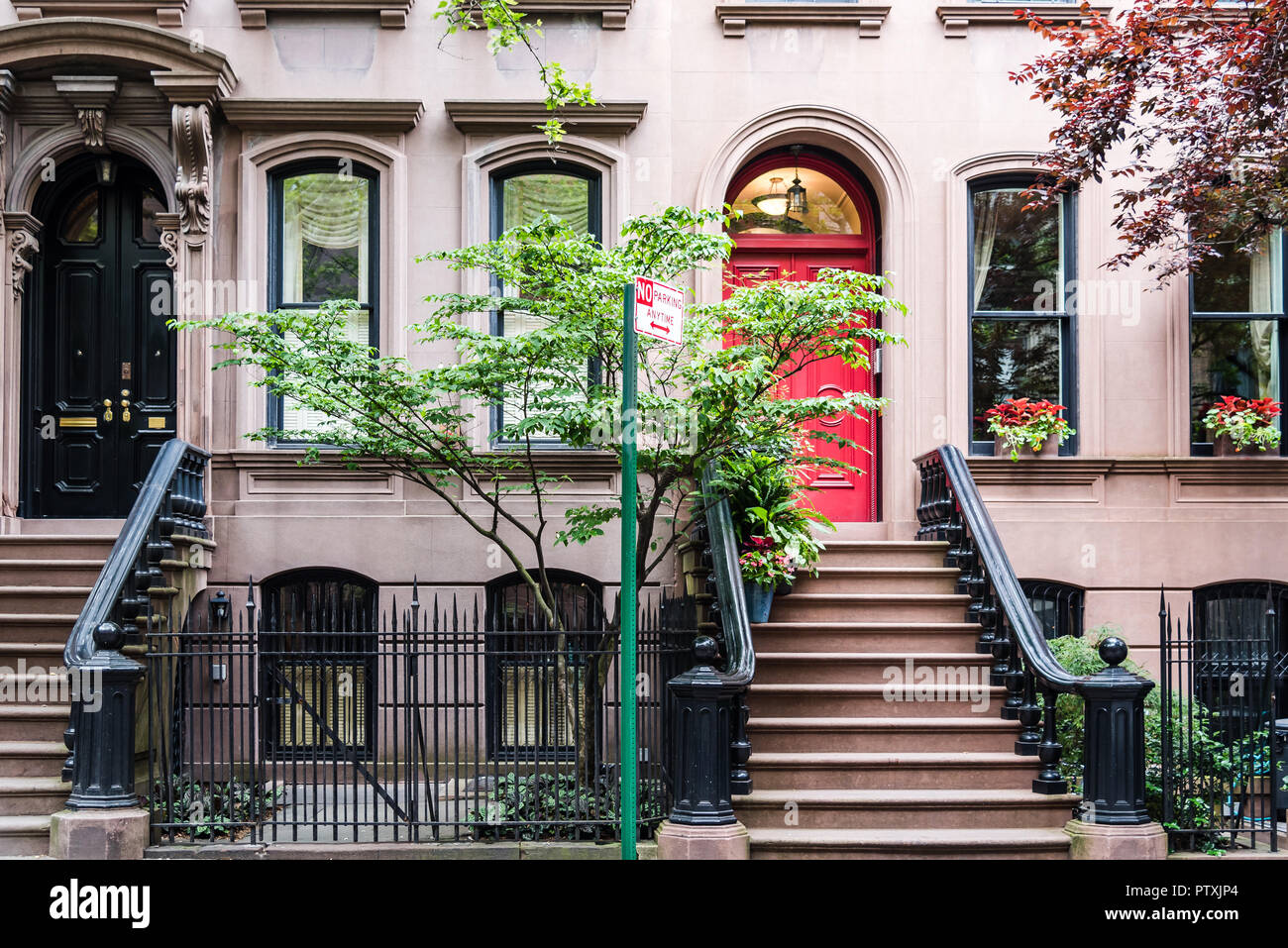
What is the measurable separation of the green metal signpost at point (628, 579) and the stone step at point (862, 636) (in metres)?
3.46

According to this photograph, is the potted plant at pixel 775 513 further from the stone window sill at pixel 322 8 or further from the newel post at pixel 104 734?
the stone window sill at pixel 322 8

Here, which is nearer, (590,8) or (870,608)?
(870,608)

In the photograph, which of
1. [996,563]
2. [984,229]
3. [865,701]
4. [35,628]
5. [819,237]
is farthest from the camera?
[819,237]

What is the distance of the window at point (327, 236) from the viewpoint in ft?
36.4

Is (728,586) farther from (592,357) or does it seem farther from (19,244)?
(19,244)

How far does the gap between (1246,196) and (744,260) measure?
4438 millimetres

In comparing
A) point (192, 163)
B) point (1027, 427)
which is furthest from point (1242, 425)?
point (192, 163)

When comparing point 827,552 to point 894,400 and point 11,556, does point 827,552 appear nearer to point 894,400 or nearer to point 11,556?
point 894,400

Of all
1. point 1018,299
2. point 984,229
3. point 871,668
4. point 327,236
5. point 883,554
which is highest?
point 984,229

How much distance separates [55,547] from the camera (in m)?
10.0

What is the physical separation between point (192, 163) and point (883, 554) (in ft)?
22.7

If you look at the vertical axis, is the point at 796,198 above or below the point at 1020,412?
above

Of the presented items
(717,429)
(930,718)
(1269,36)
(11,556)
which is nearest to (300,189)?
(11,556)

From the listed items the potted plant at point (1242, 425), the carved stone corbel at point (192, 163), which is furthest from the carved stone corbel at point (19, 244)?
the potted plant at point (1242, 425)
